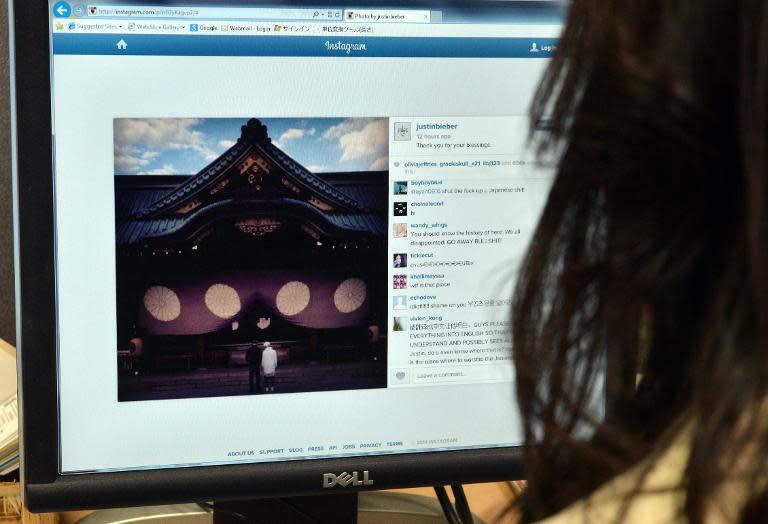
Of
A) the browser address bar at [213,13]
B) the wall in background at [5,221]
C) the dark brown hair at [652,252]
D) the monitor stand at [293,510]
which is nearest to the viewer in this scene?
the dark brown hair at [652,252]

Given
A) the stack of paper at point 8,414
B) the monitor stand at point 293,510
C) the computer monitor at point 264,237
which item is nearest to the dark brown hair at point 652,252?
the computer monitor at point 264,237

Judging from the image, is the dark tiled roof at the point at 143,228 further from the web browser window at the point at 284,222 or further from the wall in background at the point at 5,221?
the wall in background at the point at 5,221

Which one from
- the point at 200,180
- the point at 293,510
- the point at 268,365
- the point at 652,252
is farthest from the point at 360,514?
the point at 652,252

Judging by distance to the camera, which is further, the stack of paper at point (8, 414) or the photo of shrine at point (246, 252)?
the stack of paper at point (8, 414)

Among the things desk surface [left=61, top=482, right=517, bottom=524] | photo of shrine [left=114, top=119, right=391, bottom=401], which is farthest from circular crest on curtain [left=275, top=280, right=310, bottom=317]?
desk surface [left=61, top=482, right=517, bottom=524]

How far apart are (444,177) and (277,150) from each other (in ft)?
0.33

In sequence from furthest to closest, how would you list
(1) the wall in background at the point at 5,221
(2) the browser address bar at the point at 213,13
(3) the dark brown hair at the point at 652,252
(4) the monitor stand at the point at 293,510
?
(1) the wall in background at the point at 5,221, (4) the monitor stand at the point at 293,510, (2) the browser address bar at the point at 213,13, (3) the dark brown hair at the point at 652,252

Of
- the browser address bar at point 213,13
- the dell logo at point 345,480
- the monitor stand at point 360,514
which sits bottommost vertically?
the monitor stand at point 360,514

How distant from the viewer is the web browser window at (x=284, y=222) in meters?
0.51

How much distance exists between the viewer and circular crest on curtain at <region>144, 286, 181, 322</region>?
53cm

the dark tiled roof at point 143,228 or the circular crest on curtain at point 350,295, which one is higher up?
the dark tiled roof at point 143,228

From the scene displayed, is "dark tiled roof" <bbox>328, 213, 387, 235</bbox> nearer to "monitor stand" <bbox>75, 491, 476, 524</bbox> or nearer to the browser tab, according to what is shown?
the browser tab

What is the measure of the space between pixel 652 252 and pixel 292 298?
27cm

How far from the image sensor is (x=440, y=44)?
1.77 feet
